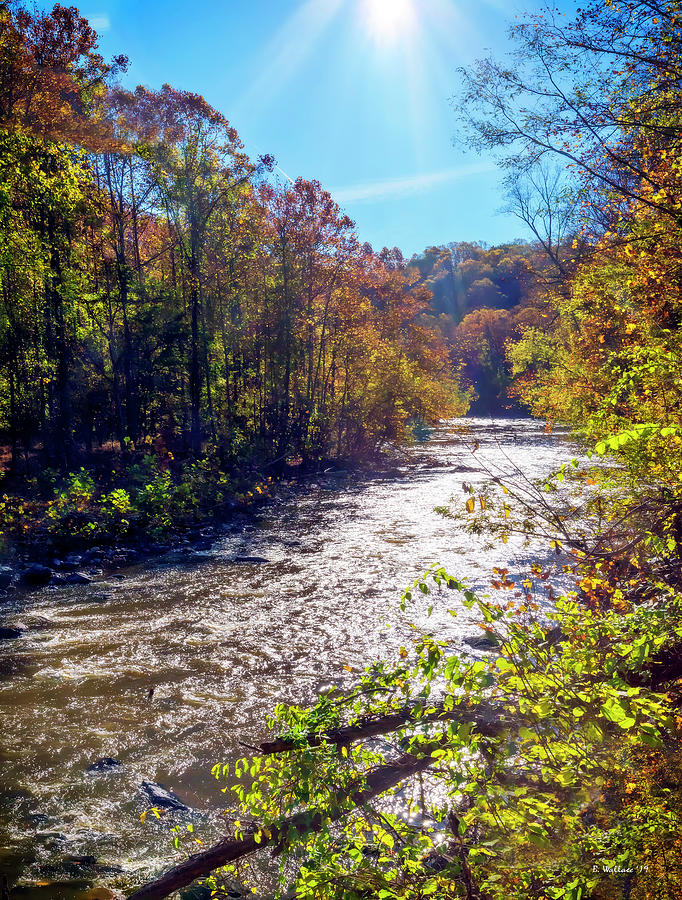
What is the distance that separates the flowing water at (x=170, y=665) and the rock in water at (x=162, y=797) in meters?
0.11

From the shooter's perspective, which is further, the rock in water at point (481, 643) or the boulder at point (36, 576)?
the boulder at point (36, 576)

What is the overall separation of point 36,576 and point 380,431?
24398 millimetres

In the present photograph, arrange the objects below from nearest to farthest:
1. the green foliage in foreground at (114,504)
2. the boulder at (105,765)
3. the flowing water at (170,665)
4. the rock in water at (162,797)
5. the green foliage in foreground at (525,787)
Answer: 1. the green foliage in foreground at (525,787)
2. the flowing water at (170,665)
3. the rock in water at (162,797)
4. the boulder at (105,765)
5. the green foliage in foreground at (114,504)

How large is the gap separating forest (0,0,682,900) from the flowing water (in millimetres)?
503

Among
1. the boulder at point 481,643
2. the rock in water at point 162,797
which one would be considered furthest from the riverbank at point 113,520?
the boulder at point 481,643

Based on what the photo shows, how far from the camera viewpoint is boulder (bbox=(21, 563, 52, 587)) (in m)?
12.4

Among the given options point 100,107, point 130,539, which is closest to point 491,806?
point 130,539

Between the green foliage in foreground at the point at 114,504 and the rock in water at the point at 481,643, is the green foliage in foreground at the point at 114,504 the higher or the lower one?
the higher one

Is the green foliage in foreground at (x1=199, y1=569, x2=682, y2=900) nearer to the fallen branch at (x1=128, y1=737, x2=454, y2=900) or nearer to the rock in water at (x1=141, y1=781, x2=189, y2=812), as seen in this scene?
the fallen branch at (x1=128, y1=737, x2=454, y2=900)

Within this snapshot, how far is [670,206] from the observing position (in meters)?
8.35

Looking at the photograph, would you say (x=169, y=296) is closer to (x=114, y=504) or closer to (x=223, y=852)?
(x=114, y=504)

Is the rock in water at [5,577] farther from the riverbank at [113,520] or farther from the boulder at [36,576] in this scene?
the boulder at [36,576]

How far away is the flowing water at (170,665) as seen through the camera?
5328mm

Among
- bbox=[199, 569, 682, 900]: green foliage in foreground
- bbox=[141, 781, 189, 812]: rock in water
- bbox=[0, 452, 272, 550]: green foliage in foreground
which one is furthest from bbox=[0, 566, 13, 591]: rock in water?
bbox=[199, 569, 682, 900]: green foliage in foreground
